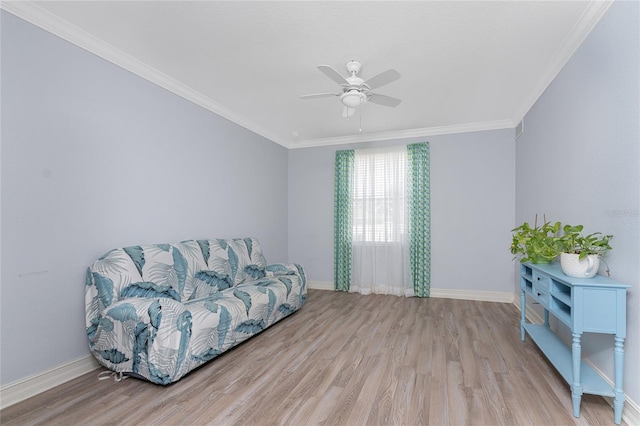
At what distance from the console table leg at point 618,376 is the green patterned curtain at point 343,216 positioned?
3.74 meters

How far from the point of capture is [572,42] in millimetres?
2502

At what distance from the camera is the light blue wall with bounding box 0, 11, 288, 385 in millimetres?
2076

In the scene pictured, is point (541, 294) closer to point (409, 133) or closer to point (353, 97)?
point (353, 97)

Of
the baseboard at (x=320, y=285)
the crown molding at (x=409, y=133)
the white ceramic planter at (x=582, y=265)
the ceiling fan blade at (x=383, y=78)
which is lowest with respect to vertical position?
the baseboard at (x=320, y=285)

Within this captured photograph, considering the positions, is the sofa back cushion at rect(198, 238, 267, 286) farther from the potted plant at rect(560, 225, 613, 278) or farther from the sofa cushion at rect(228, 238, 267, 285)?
the potted plant at rect(560, 225, 613, 278)

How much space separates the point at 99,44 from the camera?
2584 millimetres

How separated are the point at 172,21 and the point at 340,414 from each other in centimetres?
298

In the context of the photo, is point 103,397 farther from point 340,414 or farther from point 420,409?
point 420,409

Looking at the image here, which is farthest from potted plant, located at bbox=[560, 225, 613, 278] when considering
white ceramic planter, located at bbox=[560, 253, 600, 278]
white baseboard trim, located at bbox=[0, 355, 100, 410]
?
white baseboard trim, located at bbox=[0, 355, 100, 410]

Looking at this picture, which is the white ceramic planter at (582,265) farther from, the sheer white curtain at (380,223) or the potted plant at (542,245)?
the sheer white curtain at (380,223)

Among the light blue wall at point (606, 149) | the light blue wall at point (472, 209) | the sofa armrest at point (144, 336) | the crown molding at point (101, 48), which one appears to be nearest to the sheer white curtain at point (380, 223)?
the light blue wall at point (472, 209)

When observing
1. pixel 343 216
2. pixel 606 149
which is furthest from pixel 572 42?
pixel 343 216

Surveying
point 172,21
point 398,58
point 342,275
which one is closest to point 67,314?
point 172,21

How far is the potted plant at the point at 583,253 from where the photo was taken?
198 centimetres
